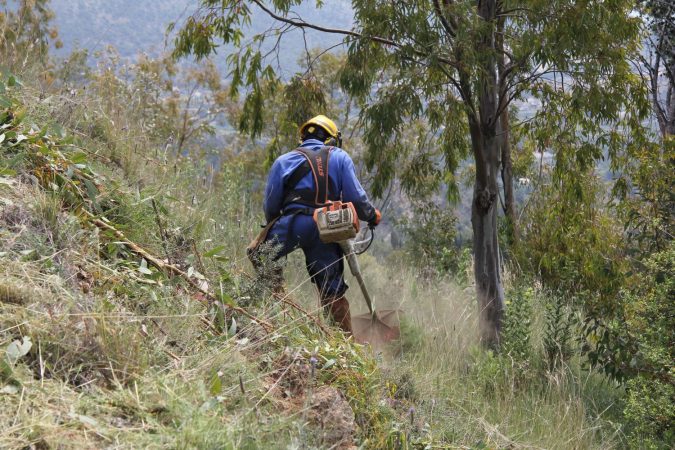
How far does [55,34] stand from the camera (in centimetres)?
2158

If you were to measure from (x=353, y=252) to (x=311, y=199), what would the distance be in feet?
1.74

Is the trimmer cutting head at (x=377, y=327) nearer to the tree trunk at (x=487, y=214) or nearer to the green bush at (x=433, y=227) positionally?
the tree trunk at (x=487, y=214)

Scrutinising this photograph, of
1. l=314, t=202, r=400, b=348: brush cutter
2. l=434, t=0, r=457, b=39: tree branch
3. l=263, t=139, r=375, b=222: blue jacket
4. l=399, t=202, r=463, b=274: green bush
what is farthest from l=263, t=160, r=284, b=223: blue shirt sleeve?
l=399, t=202, r=463, b=274: green bush

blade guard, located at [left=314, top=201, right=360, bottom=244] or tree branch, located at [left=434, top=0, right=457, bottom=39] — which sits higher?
tree branch, located at [left=434, top=0, right=457, bottom=39]

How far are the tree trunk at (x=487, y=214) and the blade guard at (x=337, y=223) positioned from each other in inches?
65.5

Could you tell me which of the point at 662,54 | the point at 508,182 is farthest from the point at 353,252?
the point at 662,54

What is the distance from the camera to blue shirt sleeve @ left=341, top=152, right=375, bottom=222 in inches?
233

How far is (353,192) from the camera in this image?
5.92 metres

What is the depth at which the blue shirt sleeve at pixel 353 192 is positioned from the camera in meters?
5.92

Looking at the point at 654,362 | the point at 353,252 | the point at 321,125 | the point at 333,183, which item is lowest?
the point at 654,362

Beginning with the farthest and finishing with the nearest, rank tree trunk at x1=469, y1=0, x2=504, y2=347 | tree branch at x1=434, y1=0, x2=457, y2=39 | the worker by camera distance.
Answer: tree trunk at x1=469, y1=0, x2=504, y2=347 → tree branch at x1=434, y1=0, x2=457, y2=39 → the worker

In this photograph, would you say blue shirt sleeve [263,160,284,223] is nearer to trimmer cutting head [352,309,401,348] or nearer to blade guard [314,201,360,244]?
blade guard [314,201,360,244]

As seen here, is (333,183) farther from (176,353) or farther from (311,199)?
(176,353)

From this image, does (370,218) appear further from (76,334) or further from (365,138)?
(76,334)
